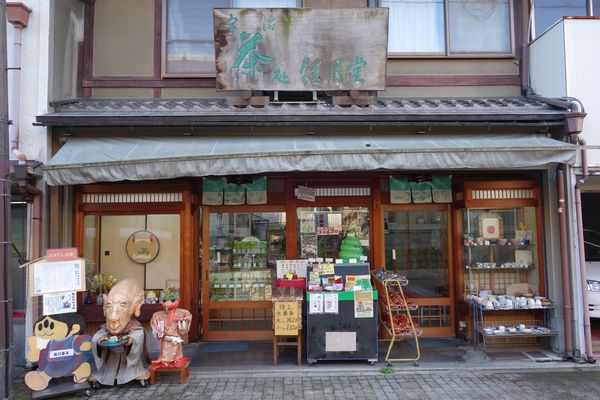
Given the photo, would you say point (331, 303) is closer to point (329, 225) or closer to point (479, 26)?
point (329, 225)

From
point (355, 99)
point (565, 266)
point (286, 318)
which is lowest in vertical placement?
point (286, 318)

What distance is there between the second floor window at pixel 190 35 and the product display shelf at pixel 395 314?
15.7 feet

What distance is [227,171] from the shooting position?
5.68 metres

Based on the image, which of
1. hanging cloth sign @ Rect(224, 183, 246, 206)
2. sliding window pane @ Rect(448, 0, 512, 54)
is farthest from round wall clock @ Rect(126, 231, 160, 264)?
sliding window pane @ Rect(448, 0, 512, 54)

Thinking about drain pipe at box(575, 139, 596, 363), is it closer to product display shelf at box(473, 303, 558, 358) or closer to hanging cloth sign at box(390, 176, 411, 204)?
product display shelf at box(473, 303, 558, 358)

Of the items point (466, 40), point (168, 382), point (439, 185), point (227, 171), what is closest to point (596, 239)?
point (439, 185)

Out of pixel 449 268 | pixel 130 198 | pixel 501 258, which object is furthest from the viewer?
pixel 449 268

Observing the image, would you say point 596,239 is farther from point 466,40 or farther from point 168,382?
point 168,382

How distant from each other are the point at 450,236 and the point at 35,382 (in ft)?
22.0

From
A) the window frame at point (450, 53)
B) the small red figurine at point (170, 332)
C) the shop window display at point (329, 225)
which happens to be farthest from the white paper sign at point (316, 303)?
the window frame at point (450, 53)

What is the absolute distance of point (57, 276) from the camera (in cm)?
546

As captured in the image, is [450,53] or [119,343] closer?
[119,343]

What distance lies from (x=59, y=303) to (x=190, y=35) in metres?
5.03

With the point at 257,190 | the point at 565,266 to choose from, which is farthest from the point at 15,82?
the point at 565,266
